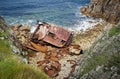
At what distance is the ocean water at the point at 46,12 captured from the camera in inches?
2106

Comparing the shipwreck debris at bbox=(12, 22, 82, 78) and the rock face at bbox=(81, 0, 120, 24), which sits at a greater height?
the rock face at bbox=(81, 0, 120, 24)

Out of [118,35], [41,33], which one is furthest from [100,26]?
[118,35]

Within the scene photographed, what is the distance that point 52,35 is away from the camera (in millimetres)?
40750

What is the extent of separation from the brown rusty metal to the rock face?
15093 millimetres

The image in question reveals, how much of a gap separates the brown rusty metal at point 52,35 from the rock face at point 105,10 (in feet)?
49.5

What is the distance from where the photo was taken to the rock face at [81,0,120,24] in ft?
177

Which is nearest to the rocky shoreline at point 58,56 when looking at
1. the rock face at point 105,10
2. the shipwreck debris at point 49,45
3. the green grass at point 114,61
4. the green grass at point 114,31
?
the shipwreck debris at point 49,45

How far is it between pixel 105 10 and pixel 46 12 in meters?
13.1

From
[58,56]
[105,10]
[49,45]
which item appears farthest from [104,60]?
[105,10]

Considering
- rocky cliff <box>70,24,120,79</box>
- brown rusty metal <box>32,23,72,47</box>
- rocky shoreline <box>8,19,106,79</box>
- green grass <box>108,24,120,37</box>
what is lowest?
rocky shoreline <box>8,19,106,79</box>

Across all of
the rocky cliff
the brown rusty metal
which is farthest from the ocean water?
the rocky cliff

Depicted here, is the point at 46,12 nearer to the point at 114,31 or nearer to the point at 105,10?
the point at 105,10

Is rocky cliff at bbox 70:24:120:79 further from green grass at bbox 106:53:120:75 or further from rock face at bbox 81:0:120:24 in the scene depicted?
rock face at bbox 81:0:120:24

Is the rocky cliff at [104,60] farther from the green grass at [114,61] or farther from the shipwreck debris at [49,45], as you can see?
the shipwreck debris at [49,45]
